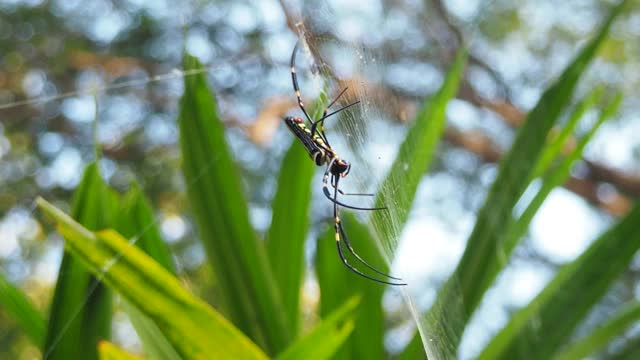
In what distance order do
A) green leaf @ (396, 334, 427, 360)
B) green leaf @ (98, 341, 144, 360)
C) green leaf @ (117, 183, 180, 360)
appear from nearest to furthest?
green leaf @ (98, 341, 144, 360)
green leaf @ (396, 334, 427, 360)
green leaf @ (117, 183, 180, 360)

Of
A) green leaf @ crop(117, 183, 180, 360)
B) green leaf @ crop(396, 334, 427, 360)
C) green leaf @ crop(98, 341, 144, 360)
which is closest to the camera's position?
green leaf @ crop(98, 341, 144, 360)

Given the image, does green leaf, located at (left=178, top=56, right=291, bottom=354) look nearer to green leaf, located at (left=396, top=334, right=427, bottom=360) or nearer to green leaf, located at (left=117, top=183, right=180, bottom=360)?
green leaf, located at (left=117, top=183, right=180, bottom=360)

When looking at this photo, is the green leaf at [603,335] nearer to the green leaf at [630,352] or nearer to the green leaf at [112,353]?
the green leaf at [630,352]

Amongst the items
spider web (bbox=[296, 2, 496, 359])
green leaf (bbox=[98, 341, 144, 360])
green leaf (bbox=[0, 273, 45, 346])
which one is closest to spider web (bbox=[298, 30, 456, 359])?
spider web (bbox=[296, 2, 496, 359])

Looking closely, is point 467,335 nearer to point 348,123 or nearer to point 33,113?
point 348,123

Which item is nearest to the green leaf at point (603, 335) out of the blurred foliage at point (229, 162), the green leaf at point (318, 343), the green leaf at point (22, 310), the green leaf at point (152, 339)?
the blurred foliage at point (229, 162)
